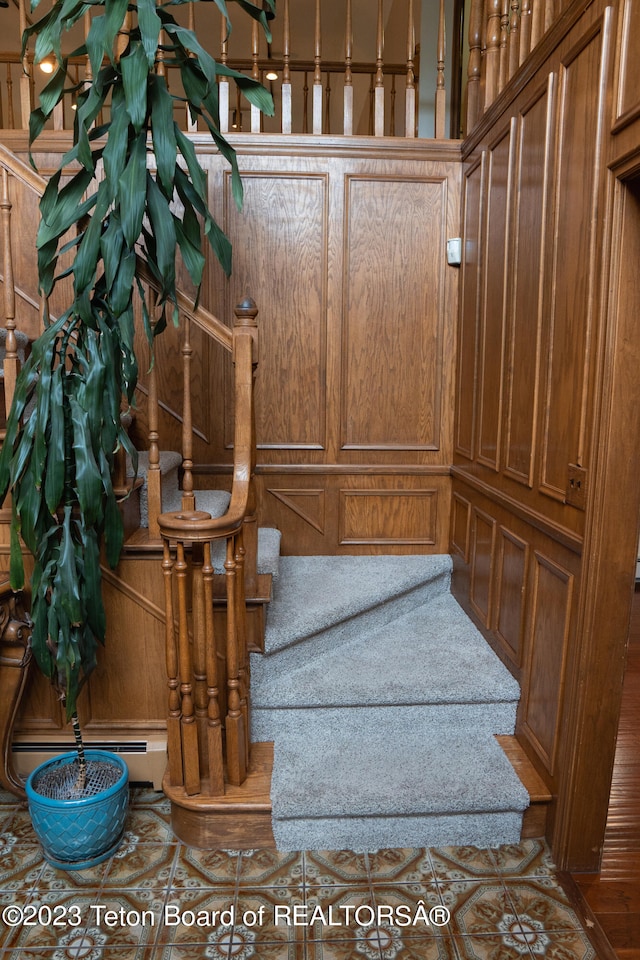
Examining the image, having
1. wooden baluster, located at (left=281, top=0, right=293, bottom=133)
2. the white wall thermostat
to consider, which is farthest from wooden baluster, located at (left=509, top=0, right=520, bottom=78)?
wooden baluster, located at (left=281, top=0, right=293, bottom=133)

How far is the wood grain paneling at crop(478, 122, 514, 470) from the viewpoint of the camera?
274cm

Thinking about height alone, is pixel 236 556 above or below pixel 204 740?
above

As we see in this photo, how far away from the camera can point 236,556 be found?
228 centimetres

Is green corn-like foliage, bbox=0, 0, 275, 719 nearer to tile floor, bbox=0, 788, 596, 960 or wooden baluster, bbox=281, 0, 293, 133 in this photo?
tile floor, bbox=0, 788, 596, 960

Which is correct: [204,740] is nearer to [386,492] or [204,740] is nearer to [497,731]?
[497,731]

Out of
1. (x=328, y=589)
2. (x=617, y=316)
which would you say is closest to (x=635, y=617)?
(x=328, y=589)

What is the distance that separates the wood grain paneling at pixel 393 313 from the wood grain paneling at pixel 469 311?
0.14 meters

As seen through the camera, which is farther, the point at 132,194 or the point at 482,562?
the point at 482,562

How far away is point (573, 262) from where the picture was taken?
6.95 ft

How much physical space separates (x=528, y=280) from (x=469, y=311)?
0.81 metres

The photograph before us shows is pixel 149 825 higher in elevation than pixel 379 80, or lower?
lower

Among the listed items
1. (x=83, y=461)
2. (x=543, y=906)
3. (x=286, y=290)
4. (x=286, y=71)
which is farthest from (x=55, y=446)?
(x=286, y=71)

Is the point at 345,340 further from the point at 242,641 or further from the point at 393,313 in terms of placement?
the point at 242,641

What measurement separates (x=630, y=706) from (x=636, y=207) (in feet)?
7.99
